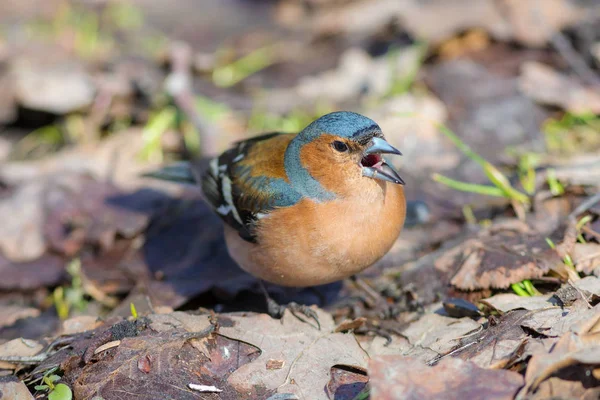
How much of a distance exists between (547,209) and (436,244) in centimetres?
81

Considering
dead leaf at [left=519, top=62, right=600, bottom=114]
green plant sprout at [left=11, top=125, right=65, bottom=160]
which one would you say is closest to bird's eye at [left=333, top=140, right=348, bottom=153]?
dead leaf at [left=519, top=62, right=600, bottom=114]

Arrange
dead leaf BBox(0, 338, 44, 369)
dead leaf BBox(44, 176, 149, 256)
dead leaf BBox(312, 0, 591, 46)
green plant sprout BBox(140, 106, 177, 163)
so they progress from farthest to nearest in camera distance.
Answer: dead leaf BBox(312, 0, 591, 46) < green plant sprout BBox(140, 106, 177, 163) < dead leaf BBox(44, 176, 149, 256) < dead leaf BBox(0, 338, 44, 369)

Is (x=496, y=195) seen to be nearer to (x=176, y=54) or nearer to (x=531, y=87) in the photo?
(x=531, y=87)

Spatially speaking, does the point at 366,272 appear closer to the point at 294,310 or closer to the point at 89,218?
the point at 294,310

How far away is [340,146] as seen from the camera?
3824mm

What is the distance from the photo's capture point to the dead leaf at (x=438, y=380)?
2705 mm

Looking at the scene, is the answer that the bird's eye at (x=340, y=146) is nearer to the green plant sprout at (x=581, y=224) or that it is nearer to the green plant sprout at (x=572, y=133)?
the green plant sprout at (x=581, y=224)

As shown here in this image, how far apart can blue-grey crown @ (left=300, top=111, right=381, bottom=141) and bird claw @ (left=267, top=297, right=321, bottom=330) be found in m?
1.04

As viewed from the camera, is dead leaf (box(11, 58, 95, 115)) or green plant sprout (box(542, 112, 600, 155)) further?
dead leaf (box(11, 58, 95, 115))

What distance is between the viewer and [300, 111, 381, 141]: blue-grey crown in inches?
147

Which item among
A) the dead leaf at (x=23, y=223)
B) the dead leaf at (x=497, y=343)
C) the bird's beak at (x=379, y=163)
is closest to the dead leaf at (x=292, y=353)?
the dead leaf at (x=497, y=343)

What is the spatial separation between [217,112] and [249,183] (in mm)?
2691

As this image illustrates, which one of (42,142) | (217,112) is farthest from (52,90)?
(217,112)

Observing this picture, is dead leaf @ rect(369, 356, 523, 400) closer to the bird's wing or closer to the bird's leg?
the bird's leg
